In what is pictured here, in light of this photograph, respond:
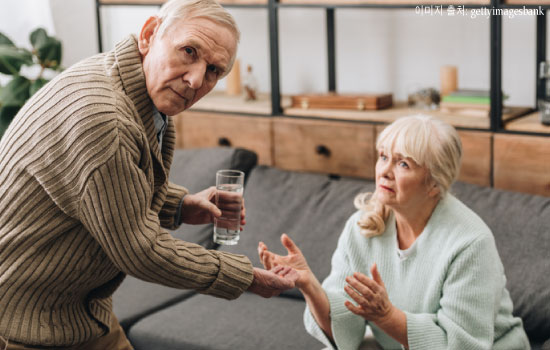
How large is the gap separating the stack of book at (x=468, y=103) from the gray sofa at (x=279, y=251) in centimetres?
45

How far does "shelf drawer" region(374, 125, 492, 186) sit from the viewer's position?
269 centimetres

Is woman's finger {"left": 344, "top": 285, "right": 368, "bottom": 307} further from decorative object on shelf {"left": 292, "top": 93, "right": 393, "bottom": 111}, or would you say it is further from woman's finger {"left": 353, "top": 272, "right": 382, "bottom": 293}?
decorative object on shelf {"left": 292, "top": 93, "right": 393, "bottom": 111}

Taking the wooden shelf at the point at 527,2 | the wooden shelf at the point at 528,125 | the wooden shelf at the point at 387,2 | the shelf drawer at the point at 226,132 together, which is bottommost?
the shelf drawer at the point at 226,132

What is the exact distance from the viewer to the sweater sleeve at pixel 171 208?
1.85 meters

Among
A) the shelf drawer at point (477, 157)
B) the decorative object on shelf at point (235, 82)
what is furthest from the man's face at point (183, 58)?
the decorative object on shelf at point (235, 82)

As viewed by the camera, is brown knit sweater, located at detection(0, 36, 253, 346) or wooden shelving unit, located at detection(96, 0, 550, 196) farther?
wooden shelving unit, located at detection(96, 0, 550, 196)

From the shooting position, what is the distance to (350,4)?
290cm

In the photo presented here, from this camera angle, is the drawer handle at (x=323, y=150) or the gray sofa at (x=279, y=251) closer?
the gray sofa at (x=279, y=251)

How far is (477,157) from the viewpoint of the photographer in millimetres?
2721

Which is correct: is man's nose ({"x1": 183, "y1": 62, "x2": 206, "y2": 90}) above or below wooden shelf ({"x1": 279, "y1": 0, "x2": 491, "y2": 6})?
below

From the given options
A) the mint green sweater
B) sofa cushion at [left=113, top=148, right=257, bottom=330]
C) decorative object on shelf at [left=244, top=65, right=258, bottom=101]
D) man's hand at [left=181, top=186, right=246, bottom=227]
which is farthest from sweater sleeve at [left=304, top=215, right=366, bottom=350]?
decorative object on shelf at [left=244, top=65, right=258, bottom=101]

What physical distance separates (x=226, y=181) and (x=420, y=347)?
647 millimetres

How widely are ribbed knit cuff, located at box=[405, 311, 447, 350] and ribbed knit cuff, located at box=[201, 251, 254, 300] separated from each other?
0.52 meters

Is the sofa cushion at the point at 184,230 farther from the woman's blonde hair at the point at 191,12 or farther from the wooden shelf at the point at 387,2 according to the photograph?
the woman's blonde hair at the point at 191,12
